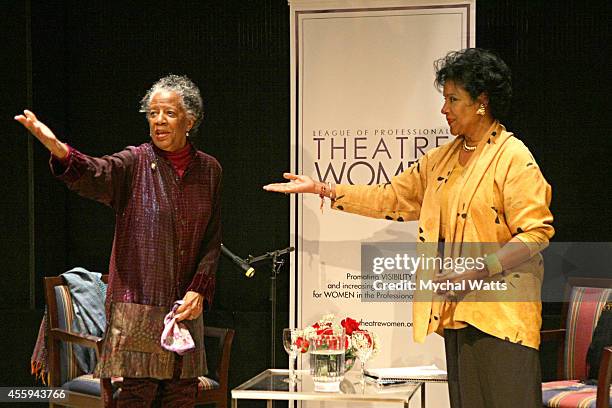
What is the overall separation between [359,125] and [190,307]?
5.68ft

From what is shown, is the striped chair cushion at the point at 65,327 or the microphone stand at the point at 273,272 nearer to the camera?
the striped chair cushion at the point at 65,327

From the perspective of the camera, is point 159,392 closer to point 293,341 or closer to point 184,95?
point 293,341

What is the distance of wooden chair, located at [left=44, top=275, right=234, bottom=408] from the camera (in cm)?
435

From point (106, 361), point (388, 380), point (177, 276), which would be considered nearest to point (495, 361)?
point (388, 380)

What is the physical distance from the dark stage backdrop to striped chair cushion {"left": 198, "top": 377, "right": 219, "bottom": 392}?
2.45 ft

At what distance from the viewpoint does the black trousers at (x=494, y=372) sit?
130 inches

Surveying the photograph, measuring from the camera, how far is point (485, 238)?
345 cm

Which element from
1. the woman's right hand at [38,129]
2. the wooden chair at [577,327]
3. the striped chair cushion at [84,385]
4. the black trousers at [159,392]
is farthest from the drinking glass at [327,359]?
the woman's right hand at [38,129]

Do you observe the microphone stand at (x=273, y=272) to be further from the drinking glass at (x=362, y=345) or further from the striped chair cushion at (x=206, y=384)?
the drinking glass at (x=362, y=345)

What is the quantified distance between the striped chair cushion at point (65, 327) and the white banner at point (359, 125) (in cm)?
119

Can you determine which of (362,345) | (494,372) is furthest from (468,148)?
(362,345)

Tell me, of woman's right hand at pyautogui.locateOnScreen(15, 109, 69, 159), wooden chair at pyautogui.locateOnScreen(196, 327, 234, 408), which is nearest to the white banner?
wooden chair at pyautogui.locateOnScreen(196, 327, 234, 408)

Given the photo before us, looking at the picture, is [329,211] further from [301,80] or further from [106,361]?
[106,361]

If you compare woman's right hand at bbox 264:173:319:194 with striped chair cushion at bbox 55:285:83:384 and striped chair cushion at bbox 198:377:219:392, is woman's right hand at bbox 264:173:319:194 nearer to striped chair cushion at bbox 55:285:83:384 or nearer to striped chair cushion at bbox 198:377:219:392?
striped chair cushion at bbox 198:377:219:392
